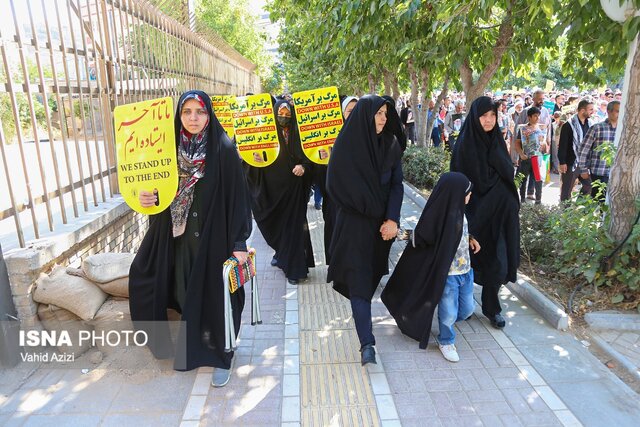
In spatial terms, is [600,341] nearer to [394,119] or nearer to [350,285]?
[350,285]

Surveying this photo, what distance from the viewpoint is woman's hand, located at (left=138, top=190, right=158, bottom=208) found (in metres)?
2.98

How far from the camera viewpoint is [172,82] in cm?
647

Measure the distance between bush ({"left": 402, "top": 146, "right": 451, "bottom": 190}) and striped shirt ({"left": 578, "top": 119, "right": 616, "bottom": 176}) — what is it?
2850 millimetres

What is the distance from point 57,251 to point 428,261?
2.59 meters

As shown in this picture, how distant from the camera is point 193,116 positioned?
2.96 m

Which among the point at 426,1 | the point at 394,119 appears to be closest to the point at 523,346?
the point at 394,119

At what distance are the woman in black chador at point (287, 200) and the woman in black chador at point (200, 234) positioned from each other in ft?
5.54

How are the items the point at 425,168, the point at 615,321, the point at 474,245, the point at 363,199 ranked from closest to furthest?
the point at 363,199 < the point at 474,245 < the point at 615,321 < the point at 425,168

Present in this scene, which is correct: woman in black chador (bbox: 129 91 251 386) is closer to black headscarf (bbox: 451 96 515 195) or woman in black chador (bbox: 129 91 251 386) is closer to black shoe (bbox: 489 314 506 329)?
black headscarf (bbox: 451 96 515 195)

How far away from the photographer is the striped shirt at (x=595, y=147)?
6.22 meters

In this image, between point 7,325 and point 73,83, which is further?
point 73,83

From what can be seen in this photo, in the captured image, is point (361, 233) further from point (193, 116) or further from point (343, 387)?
point (193, 116)

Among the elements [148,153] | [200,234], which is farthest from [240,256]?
[148,153]

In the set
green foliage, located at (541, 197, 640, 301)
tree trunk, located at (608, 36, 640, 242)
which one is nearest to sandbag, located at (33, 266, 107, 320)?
green foliage, located at (541, 197, 640, 301)
